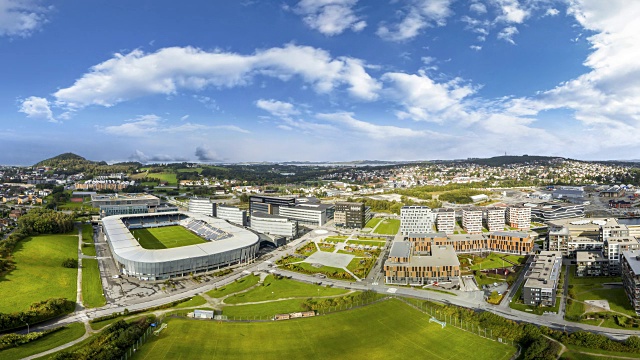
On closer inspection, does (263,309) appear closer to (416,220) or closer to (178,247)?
(178,247)

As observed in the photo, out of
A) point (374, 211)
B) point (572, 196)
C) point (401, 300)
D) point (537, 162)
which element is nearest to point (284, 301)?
point (401, 300)

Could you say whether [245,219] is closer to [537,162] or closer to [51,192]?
[51,192]

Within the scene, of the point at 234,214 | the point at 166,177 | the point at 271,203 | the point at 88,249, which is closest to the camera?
the point at 88,249

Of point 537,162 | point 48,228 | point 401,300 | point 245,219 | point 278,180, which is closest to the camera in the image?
point 401,300

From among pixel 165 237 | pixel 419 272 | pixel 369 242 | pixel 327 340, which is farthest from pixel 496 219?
pixel 165 237

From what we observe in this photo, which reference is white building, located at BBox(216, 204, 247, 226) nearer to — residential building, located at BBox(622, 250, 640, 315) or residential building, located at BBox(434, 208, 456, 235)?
residential building, located at BBox(434, 208, 456, 235)
